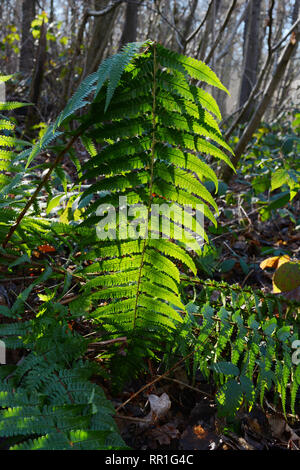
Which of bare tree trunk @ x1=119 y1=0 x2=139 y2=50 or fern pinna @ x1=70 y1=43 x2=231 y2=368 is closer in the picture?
fern pinna @ x1=70 y1=43 x2=231 y2=368

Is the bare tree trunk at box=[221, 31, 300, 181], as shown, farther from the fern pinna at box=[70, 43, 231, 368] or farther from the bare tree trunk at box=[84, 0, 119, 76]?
the bare tree trunk at box=[84, 0, 119, 76]

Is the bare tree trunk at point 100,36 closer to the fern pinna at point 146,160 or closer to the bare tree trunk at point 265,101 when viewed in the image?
the bare tree trunk at point 265,101

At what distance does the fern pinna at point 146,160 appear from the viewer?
3.18ft

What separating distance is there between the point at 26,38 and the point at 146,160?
7.98 m

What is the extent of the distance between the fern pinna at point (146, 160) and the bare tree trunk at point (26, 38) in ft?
24.4

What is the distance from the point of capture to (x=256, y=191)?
9.31ft

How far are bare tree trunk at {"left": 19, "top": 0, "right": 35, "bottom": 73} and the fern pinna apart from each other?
24.4ft

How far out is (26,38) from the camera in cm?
758

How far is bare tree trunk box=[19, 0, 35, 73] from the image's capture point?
725 cm

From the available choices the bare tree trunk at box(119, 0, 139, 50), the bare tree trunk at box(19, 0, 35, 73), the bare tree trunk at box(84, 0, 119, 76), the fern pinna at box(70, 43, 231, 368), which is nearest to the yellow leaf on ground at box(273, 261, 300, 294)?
the fern pinna at box(70, 43, 231, 368)

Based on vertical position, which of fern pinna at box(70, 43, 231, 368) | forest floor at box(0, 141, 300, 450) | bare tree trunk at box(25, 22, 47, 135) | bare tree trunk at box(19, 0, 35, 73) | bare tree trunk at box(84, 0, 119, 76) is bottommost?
forest floor at box(0, 141, 300, 450)

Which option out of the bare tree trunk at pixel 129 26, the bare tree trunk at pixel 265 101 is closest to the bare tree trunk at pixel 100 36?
the bare tree trunk at pixel 129 26

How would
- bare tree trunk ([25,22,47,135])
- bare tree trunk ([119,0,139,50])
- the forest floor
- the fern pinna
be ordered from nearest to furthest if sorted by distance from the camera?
the fern pinna < the forest floor < bare tree trunk ([25,22,47,135]) < bare tree trunk ([119,0,139,50])

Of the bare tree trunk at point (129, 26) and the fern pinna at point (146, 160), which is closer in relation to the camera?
the fern pinna at point (146, 160)
